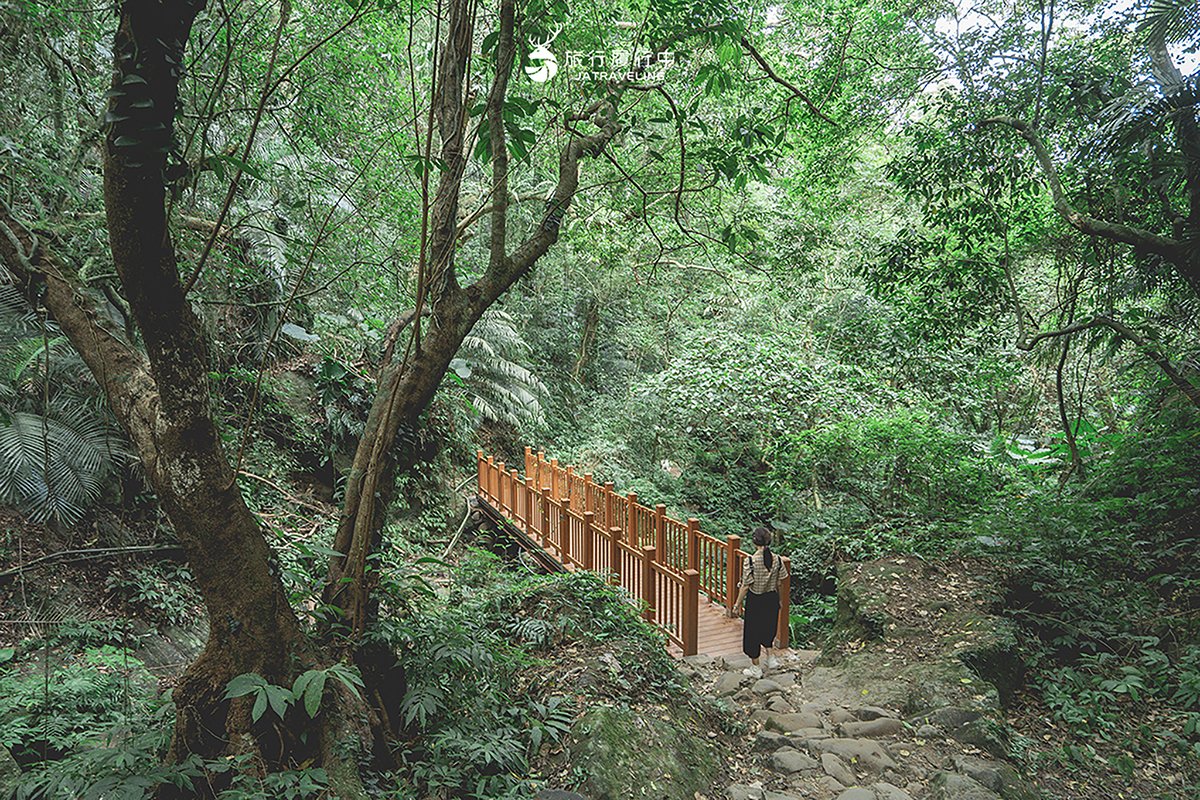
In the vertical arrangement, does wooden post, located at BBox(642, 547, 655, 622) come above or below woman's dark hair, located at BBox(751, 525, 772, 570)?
below

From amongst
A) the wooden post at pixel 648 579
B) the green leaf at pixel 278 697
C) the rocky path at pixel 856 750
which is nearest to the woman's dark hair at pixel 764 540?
the rocky path at pixel 856 750

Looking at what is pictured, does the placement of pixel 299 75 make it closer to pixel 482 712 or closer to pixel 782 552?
pixel 482 712

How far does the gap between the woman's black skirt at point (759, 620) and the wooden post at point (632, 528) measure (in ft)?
5.24

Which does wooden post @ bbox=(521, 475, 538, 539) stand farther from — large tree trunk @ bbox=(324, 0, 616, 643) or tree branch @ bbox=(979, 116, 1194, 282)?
tree branch @ bbox=(979, 116, 1194, 282)

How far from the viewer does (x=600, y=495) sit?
7711 mm

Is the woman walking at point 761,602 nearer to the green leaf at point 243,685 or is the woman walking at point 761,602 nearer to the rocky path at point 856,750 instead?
the rocky path at point 856,750

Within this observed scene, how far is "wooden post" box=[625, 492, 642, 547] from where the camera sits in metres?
6.86

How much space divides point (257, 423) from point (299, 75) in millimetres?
4377

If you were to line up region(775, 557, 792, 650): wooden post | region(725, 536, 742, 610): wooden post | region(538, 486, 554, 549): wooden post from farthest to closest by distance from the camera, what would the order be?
region(538, 486, 554, 549): wooden post, region(725, 536, 742, 610): wooden post, region(775, 557, 792, 650): wooden post

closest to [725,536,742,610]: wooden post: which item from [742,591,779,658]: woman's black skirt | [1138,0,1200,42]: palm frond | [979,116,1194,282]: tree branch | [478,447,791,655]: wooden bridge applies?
[478,447,791,655]: wooden bridge

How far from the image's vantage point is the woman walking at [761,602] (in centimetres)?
553

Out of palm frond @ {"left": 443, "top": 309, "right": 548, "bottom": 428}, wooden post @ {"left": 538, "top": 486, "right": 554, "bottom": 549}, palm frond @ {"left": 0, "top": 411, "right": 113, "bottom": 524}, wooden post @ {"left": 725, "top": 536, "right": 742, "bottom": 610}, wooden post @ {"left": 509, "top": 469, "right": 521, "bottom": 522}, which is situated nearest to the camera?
palm frond @ {"left": 0, "top": 411, "right": 113, "bottom": 524}

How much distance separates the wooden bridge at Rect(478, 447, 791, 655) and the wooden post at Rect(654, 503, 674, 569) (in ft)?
0.03

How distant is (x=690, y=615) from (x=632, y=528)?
1.41 meters
